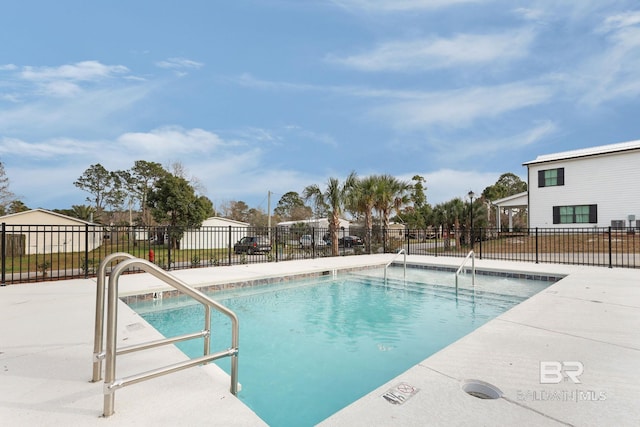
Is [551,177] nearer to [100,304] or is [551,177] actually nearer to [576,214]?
[576,214]

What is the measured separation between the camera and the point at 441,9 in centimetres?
938

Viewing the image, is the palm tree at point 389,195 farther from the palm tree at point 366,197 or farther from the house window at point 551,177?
the house window at point 551,177

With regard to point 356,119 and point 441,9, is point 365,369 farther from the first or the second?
point 356,119

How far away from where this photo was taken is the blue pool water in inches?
132

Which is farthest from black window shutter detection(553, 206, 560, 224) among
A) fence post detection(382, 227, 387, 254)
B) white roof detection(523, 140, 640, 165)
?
fence post detection(382, 227, 387, 254)

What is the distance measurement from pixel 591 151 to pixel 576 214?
14.1 feet

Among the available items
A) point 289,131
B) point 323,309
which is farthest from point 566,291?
point 289,131

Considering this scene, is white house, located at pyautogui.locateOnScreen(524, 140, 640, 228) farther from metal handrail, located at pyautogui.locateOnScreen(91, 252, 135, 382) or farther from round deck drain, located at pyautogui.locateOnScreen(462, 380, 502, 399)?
metal handrail, located at pyautogui.locateOnScreen(91, 252, 135, 382)

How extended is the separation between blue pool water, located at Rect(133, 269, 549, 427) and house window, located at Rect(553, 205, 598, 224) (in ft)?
45.7

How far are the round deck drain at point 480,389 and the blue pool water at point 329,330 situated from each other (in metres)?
1.22

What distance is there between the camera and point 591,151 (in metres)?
19.8

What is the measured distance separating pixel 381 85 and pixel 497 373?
13654 mm

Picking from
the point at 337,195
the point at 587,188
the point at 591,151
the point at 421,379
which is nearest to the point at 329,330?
the point at 421,379

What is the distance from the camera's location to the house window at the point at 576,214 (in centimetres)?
1835
